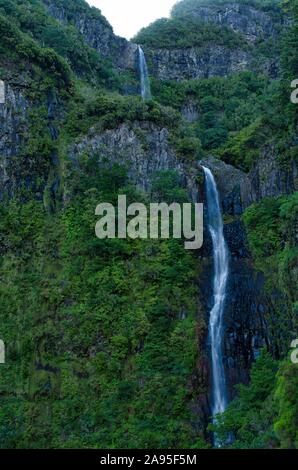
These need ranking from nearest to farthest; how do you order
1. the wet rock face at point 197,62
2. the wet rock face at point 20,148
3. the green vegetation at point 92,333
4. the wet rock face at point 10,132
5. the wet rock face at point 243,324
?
the green vegetation at point 92,333 → the wet rock face at point 243,324 → the wet rock face at point 10,132 → the wet rock face at point 20,148 → the wet rock face at point 197,62

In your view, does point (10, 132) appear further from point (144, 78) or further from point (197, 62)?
point (197, 62)

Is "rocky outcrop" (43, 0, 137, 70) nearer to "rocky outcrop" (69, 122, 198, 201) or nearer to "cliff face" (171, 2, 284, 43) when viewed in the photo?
"cliff face" (171, 2, 284, 43)

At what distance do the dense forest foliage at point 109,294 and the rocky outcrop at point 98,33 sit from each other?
36.8ft

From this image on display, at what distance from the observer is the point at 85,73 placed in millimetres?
36188

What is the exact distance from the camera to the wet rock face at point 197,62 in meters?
44.8

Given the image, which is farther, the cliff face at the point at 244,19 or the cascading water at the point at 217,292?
the cliff face at the point at 244,19

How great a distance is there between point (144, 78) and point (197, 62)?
20.5ft

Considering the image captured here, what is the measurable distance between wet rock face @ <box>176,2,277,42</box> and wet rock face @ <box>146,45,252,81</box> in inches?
150

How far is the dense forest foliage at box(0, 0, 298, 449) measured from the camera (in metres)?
17.3

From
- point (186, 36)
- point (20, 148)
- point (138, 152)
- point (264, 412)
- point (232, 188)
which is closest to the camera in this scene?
point (264, 412)

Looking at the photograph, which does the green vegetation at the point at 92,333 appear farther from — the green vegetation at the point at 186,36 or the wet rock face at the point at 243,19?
the wet rock face at the point at 243,19

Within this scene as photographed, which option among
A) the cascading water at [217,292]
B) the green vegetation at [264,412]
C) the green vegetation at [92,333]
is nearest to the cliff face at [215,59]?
the cascading water at [217,292]

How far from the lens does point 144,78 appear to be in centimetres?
4244

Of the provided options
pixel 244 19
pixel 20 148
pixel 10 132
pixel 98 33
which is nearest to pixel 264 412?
pixel 20 148
